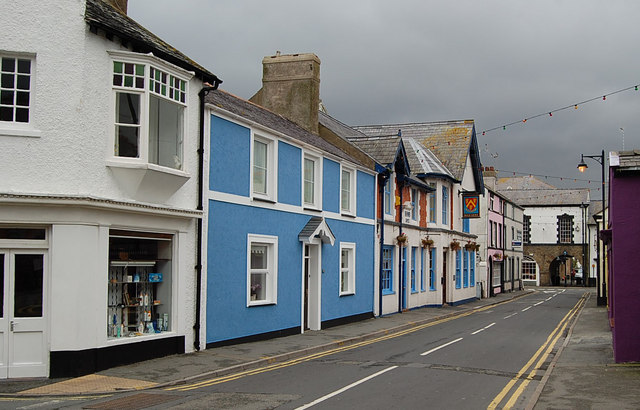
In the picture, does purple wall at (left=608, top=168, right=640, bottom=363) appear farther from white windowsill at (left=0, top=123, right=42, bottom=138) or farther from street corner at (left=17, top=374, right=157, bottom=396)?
white windowsill at (left=0, top=123, right=42, bottom=138)

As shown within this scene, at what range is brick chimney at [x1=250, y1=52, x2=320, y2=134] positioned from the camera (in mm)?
25906

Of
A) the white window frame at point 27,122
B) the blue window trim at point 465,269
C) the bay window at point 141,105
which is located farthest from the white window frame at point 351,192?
the blue window trim at point 465,269

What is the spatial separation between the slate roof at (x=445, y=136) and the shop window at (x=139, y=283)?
25.2 meters

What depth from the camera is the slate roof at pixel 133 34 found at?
12.6 metres

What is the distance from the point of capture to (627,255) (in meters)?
13.8

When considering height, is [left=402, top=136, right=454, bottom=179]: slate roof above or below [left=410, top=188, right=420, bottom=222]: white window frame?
above

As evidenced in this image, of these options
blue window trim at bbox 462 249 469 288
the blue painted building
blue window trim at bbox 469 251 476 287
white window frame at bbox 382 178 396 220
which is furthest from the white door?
blue window trim at bbox 469 251 476 287

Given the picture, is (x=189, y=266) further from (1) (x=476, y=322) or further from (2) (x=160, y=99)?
(1) (x=476, y=322)

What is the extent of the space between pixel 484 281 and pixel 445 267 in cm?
1036

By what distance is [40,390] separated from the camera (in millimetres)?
10758

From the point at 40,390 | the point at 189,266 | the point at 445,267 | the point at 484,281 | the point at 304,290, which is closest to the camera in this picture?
the point at 40,390

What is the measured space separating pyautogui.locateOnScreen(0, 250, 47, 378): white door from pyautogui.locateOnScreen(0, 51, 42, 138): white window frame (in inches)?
83.7

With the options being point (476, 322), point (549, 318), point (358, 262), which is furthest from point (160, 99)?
point (549, 318)

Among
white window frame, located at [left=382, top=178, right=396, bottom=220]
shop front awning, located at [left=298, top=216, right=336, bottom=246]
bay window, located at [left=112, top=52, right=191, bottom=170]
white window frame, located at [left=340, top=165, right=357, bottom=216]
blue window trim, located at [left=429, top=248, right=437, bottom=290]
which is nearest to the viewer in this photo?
bay window, located at [left=112, top=52, right=191, bottom=170]
